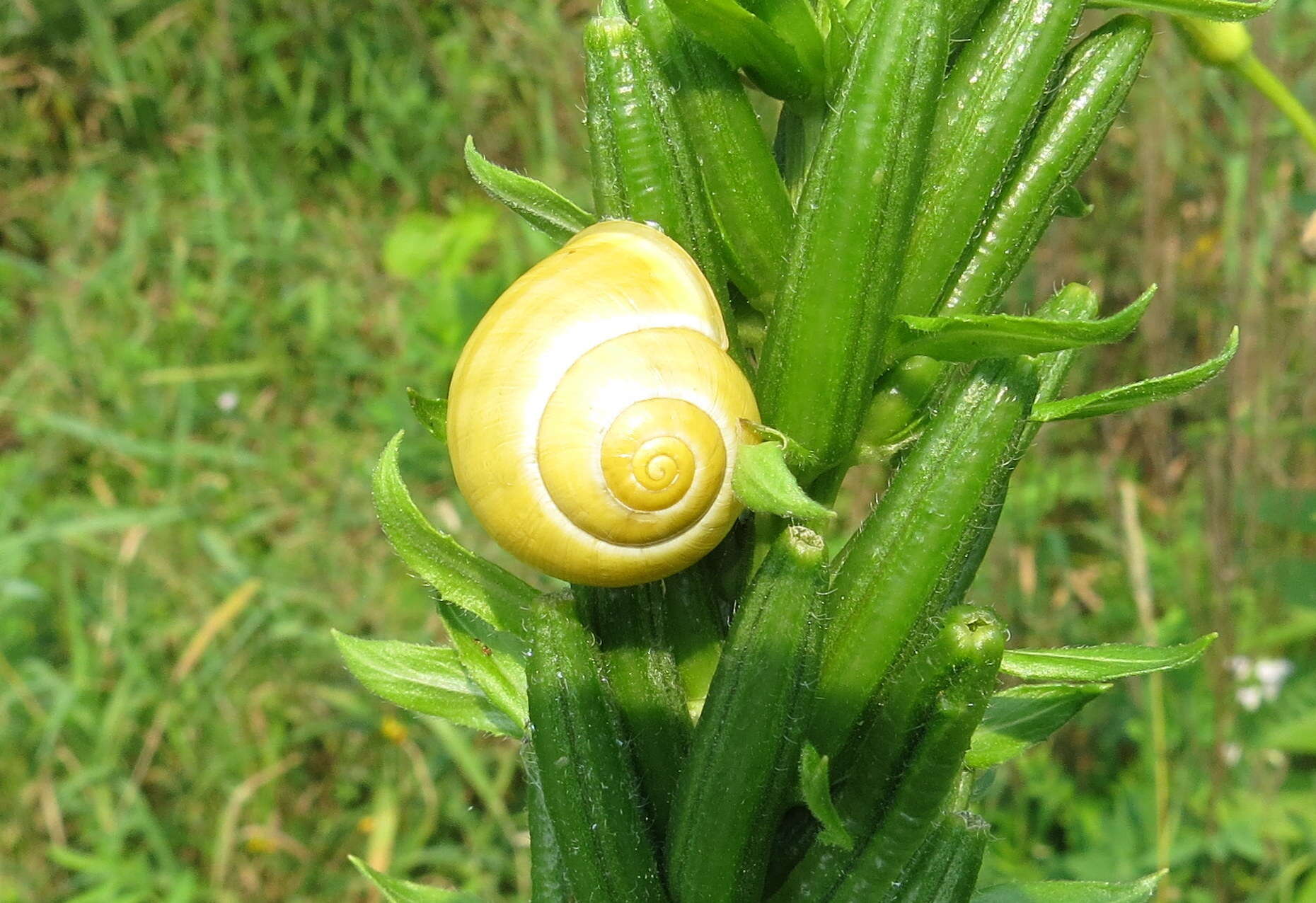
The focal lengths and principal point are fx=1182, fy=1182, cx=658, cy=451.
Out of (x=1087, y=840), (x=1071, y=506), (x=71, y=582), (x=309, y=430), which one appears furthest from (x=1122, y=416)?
(x=71, y=582)

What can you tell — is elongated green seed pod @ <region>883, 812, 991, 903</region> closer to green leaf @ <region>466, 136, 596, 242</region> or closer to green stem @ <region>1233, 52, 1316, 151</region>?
green leaf @ <region>466, 136, 596, 242</region>

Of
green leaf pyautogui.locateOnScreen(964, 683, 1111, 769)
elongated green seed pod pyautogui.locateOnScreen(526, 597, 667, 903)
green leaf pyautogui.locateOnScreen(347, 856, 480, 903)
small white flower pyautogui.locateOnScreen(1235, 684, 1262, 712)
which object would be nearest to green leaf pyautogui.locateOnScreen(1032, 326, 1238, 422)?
green leaf pyautogui.locateOnScreen(964, 683, 1111, 769)

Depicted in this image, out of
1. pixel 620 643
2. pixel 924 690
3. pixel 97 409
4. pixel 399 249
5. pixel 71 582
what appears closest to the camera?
pixel 924 690

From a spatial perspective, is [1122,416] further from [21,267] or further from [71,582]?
[21,267]

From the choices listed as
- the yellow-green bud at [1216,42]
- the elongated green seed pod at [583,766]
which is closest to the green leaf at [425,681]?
the elongated green seed pod at [583,766]

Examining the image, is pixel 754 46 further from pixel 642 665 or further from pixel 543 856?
pixel 543 856

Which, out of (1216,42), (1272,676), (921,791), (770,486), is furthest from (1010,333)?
(1272,676)
